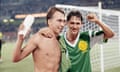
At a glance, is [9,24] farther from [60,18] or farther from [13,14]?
[60,18]

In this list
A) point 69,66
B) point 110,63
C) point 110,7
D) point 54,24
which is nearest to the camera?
point 54,24

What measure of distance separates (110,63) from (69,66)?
507 cm

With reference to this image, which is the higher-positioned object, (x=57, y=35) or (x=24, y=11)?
(x=57, y=35)

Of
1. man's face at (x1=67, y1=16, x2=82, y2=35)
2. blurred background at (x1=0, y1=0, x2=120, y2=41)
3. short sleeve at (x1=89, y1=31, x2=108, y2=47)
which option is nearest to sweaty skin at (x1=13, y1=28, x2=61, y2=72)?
man's face at (x1=67, y1=16, x2=82, y2=35)

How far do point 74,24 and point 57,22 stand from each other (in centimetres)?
27

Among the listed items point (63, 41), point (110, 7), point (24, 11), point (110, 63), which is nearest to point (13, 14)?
point (24, 11)

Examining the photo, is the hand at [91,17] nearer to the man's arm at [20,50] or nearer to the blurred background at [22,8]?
the man's arm at [20,50]

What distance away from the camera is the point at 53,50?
240cm

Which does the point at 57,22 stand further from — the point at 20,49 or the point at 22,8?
the point at 22,8

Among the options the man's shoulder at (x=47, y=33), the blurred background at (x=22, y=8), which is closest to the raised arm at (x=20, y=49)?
the man's shoulder at (x=47, y=33)

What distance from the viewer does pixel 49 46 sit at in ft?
7.81

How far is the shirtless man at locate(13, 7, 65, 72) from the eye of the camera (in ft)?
7.64

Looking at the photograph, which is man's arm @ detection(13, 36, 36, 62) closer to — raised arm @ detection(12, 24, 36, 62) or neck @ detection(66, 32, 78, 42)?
raised arm @ detection(12, 24, 36, 62)

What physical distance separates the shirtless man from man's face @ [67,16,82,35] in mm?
206
